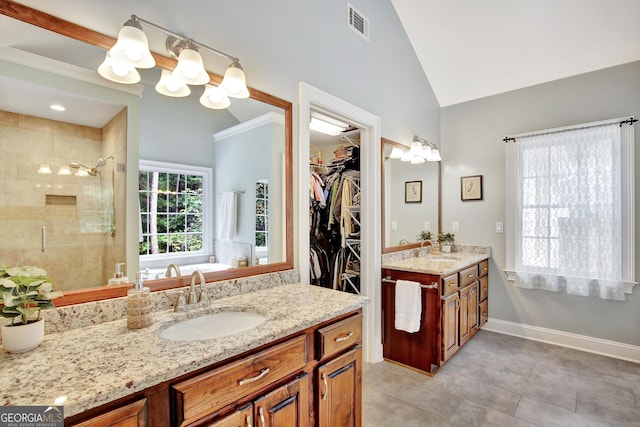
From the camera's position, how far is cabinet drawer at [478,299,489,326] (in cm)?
331

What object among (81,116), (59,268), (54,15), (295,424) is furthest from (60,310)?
(54,15)

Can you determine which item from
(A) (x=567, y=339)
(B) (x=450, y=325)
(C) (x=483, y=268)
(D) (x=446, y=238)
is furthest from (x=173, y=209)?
(A) (x=567, y=339)

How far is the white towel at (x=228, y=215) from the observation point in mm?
1716

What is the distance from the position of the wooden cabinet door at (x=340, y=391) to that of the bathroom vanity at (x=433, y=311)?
3.78 ft

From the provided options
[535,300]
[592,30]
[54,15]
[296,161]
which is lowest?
[535,300]

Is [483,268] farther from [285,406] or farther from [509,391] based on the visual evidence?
[285,406]

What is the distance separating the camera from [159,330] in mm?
1157

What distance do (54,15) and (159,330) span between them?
126 centimetres

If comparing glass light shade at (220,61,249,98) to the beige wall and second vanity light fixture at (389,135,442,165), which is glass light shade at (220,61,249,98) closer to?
the beige wall

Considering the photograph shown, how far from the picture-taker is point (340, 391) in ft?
4.74

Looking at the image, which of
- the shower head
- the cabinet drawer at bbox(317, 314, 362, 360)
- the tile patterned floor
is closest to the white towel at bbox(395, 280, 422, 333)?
the tile patterned floor

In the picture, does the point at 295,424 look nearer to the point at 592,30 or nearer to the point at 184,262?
the point at 184,262

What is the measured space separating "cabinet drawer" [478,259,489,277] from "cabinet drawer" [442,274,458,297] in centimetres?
75

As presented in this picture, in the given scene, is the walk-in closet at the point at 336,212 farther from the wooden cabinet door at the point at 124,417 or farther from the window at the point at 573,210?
the wooden cabinet door at the point at 124,417
